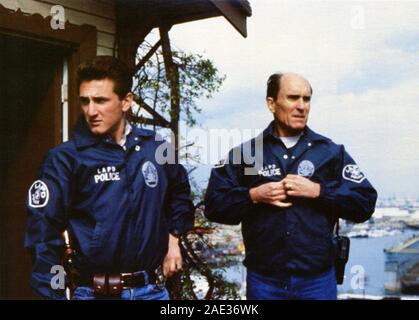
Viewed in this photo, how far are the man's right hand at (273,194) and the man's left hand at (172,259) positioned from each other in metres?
0.53

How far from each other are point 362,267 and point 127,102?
1662mm

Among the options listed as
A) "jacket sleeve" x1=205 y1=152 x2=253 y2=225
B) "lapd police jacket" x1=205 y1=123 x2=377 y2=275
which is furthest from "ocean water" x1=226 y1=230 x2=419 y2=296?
"jacket sleeve" x1=205 y1=152 x2=253 y2=225

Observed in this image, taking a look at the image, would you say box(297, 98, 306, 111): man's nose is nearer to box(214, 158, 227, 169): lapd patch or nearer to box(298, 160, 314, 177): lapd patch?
box(298, 160, 314, 177): lapd patch

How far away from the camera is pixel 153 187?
341cm

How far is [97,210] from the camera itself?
3.29 m

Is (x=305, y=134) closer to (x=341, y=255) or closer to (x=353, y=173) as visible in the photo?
(x=353, y=173)

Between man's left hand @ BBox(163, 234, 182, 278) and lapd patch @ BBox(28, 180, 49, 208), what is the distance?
72cm

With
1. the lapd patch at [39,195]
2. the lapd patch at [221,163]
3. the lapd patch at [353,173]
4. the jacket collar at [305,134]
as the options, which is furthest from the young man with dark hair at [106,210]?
the lapd patch at [353,173]

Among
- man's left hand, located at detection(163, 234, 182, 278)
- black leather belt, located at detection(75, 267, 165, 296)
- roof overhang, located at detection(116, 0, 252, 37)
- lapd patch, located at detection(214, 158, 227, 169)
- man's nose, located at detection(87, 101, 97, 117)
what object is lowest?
black leather belt, located at detection(75, 267, 165, 296)

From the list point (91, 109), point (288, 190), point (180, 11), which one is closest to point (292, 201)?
point (288, 190)

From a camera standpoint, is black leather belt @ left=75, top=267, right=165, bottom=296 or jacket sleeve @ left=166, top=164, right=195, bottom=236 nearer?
black leather belt @ left=75, top=267, right=165, bottom=296

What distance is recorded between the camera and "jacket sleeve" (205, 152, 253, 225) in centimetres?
348

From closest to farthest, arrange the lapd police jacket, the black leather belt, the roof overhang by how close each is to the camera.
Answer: the black leather belt
the lapd police jacket
the roof overhang
